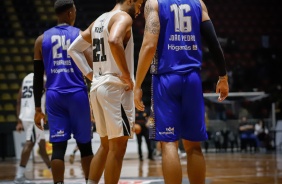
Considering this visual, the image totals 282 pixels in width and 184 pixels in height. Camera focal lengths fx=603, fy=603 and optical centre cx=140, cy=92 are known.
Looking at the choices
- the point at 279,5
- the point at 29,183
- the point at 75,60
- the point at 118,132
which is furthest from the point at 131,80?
the point at 279,5

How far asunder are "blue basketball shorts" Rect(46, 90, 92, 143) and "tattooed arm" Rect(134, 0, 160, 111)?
1353 mm

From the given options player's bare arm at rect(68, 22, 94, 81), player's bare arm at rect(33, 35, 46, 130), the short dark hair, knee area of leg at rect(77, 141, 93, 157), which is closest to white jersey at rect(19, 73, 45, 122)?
player's bare arm at rect(33, 35, 46, 130)

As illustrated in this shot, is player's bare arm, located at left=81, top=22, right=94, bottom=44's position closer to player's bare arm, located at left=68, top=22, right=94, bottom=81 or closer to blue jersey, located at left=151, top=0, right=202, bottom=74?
player's bare arm, located at left=68, top=22, right=94, bottom=81

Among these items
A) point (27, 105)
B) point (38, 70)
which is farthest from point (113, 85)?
point (27, 105)

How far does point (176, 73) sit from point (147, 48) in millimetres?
284

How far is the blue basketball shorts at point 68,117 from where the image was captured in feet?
18.6

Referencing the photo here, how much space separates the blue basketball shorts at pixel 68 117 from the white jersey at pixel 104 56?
2.32 feet

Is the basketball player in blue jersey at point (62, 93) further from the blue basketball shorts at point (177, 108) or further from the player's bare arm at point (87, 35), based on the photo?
the blue basketball shorts at point (177, 108)

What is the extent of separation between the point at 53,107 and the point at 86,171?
2.26ft

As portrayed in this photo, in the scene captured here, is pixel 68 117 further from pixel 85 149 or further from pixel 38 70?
pixel 38 70

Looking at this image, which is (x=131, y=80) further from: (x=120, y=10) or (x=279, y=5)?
(x=279, y=5)

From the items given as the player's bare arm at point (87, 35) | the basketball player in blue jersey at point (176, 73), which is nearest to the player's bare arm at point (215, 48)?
the basketball player in blue jersey at point (176, 73)

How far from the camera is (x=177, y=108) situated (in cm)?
441

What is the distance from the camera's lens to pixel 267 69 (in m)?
20.3
